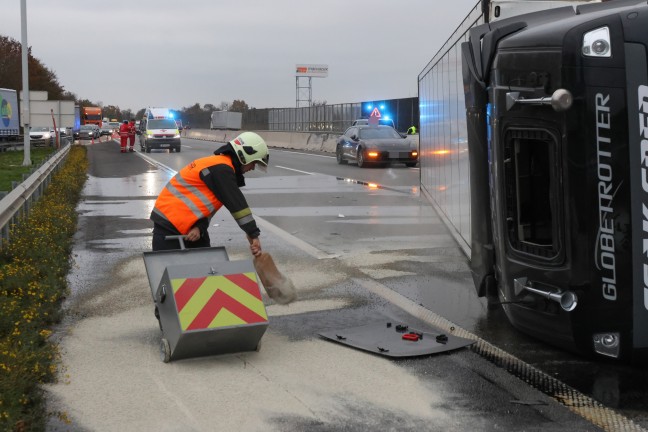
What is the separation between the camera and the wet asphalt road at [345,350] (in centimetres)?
518

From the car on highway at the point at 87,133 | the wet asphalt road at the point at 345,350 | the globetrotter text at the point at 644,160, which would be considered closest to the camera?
the wet asphalt road at the point at 345,350

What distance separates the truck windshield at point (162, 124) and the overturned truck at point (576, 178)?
1668 inches

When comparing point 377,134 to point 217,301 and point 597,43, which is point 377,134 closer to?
point 217,301

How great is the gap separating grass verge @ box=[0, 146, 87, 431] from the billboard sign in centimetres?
13876

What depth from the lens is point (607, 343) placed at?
17.8 feet

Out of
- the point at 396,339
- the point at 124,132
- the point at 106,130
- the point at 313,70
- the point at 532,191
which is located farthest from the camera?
the point at 313,70

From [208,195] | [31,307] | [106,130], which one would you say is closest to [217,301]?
[208,195]

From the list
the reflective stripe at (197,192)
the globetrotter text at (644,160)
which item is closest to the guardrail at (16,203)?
the reflective stripe at (197,192)

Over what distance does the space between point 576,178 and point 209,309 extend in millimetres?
2497

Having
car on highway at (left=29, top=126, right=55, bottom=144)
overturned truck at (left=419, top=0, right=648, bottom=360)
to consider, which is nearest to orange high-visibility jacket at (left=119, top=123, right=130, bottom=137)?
car on highway at (left=29, top=126, right=55, bottom=144)

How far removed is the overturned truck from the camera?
17.4 feet

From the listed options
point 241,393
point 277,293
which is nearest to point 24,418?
point 241,393

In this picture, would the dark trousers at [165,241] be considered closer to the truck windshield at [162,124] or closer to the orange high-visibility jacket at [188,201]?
the orange high-visibility jacket at [188,201]

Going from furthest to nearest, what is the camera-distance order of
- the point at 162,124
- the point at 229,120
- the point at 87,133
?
the point at 229,120 → the point at 87,133 → the point at 162,124
